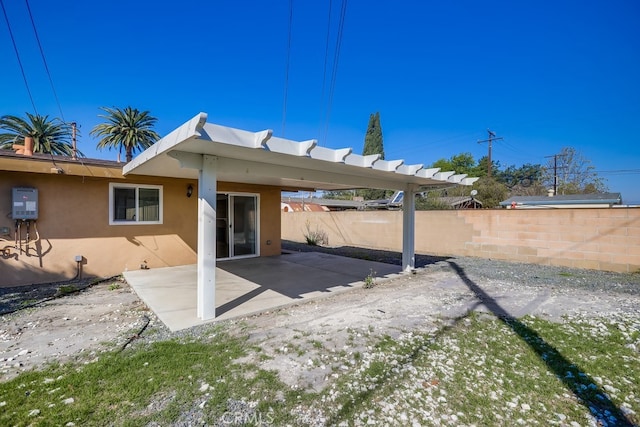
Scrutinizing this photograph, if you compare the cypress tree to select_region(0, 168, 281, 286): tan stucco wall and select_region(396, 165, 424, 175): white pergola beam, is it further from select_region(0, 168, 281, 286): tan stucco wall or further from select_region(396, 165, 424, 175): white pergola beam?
select_region(0, 168, 281, 286): tan stucco wall

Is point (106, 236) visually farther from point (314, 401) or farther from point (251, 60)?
point (251, 60)

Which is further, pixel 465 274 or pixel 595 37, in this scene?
pixel 595 37

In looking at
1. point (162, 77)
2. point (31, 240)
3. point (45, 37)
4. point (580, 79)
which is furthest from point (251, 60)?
point (580, 79)

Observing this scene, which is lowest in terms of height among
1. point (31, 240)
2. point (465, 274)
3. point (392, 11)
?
point (465, 274)

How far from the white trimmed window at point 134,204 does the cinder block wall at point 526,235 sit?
9.68 m

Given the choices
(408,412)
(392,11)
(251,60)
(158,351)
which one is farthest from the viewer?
(251,60)

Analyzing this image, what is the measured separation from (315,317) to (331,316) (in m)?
0.26

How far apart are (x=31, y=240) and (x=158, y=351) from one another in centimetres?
532

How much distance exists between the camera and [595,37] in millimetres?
10508

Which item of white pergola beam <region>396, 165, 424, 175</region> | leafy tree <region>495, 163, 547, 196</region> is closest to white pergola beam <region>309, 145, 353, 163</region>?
white pergola beam <region>396, 165, 424, 175</region>

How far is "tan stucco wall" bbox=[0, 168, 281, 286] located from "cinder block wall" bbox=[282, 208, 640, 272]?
29.2 ft

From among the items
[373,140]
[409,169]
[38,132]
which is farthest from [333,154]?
[373,140]

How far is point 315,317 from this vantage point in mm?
4586

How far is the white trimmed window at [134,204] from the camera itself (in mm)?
7172
